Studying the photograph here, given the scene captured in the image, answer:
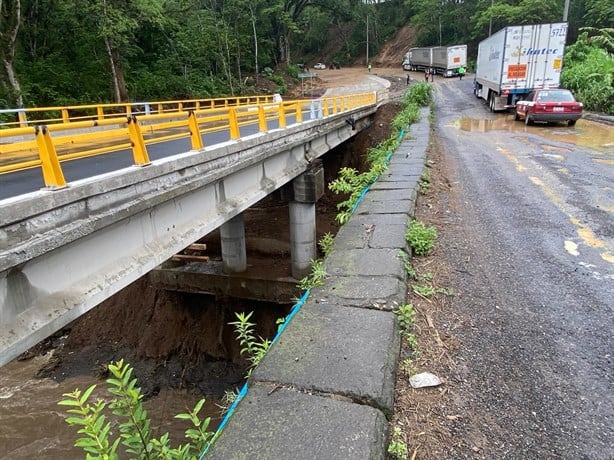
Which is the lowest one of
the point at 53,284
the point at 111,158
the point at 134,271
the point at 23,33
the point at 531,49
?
the point at 134,271

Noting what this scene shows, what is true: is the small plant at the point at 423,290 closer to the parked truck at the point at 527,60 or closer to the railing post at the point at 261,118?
the railing post at the point at 261,118

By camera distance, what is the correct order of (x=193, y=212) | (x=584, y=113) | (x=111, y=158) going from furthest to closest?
(x=584, y=113) < (x=111, y=158) < (x=193, y=212)

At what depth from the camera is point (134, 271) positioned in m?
5.02

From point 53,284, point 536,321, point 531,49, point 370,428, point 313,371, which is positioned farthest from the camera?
point 531,49

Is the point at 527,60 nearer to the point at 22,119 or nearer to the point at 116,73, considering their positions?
the point at 22,119

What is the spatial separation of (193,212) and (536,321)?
16.3ft

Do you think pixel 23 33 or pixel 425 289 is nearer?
pixel 425 289

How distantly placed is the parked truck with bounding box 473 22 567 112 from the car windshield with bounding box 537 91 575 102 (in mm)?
4730

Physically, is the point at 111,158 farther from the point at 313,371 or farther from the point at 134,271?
the point at 313,371

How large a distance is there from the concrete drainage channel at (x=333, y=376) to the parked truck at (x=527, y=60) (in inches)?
855

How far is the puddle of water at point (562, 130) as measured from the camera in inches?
472

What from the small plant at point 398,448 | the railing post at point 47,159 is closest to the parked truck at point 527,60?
the railing post at point 47,159

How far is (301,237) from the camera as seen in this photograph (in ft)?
44.3

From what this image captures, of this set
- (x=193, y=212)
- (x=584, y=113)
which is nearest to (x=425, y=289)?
(x=193, y=212)
